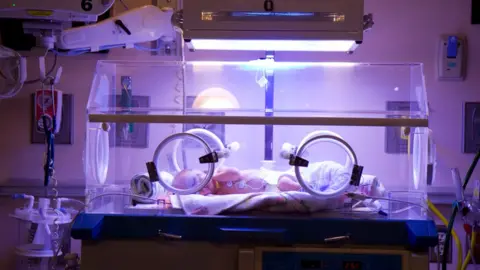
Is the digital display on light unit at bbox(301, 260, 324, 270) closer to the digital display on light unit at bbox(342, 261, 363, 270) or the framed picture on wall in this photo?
the digital display on light unit at bbox(342, 261, 363, 270)

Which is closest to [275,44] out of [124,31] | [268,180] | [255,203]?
[268,180]

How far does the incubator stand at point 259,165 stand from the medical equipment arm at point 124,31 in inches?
14.1

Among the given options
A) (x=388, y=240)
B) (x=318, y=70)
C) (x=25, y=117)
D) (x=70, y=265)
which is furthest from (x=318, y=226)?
(x=25, y=117)

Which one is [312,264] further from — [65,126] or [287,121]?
[65,126]

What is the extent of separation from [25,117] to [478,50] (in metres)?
2.22

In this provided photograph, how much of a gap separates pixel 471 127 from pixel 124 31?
166 cm

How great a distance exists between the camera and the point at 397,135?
1.75 metres

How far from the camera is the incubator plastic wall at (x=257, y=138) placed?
1721 mm

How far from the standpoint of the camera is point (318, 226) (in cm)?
164

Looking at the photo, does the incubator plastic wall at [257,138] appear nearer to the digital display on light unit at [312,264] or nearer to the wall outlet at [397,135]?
the wall outlet at [397,135]

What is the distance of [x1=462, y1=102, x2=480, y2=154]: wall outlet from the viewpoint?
8.64 ft

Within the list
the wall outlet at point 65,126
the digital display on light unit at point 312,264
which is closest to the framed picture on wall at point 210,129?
the digital display on light unit at point 312,264

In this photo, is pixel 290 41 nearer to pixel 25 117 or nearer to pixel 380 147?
pixel 380 147

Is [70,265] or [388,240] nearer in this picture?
[388,240]
